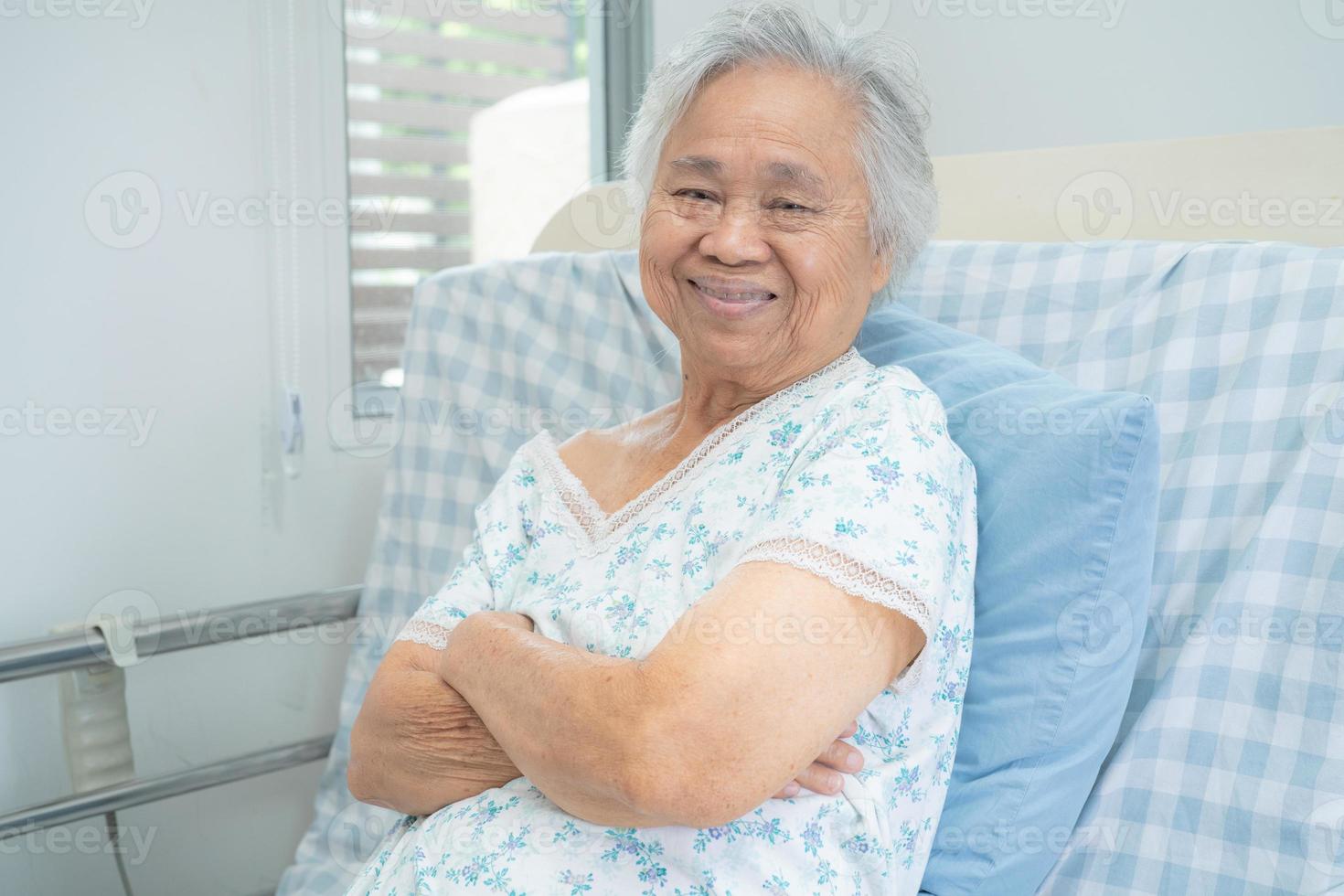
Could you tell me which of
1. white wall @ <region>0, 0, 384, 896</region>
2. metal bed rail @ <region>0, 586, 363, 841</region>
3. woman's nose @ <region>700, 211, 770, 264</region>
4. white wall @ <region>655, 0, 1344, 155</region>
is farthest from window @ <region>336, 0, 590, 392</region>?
woman's nose @ <region>700, 211, 770, 264</region>

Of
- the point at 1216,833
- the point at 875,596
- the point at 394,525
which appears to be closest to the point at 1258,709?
the point at 1216,833

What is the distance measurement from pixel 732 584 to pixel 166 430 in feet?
4.19

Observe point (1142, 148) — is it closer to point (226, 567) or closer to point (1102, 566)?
point (1102, 566)

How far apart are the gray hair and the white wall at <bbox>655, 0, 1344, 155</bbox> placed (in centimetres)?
25

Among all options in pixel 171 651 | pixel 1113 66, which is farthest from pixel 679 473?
pixel 1113 66

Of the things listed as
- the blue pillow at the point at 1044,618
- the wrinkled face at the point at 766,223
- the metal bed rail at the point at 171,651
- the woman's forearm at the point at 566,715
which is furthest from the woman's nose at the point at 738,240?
the metal bed rail at the point at 171,651

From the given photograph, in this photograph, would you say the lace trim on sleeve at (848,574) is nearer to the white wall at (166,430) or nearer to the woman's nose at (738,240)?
the woman's nose at (738,240)

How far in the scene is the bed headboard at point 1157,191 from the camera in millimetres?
1310

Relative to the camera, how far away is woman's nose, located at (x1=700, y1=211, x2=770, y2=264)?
1.15 m

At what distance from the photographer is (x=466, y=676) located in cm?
111

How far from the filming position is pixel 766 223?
1161 millimetres

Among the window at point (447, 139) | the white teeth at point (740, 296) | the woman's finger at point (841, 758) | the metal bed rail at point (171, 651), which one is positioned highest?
the window at point (447, 139)

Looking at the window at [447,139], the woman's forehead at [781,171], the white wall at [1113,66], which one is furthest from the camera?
the window at [447,139]

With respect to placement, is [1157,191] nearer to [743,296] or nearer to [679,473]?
[743,296]
